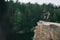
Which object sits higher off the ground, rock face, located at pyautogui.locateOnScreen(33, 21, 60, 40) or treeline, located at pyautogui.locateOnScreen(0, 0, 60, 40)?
rock face, located at pyautogui.locateOnScreen(33, 21, 60, 40)

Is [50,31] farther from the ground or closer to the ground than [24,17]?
farther from the ground

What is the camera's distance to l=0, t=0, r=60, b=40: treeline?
11.5ft

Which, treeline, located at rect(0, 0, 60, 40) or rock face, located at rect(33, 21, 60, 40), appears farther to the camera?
treeline, located at rect(0, 0, 60, 40)

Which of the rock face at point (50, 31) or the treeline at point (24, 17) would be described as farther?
the treeline at point (24, 17)

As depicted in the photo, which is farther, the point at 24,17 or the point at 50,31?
A: the point at 24,17

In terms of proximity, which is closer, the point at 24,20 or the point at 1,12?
the point at 1,12

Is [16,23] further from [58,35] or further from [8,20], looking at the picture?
[58,35]

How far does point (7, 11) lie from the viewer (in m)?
3.28

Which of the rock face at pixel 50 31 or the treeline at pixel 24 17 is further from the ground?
the rock face at pixel 50 31

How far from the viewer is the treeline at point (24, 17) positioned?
138 inches

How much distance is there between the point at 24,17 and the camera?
12.6 ft

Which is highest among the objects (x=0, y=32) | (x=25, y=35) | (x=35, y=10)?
(x=35, y=10)

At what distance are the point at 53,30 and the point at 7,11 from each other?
2049mm

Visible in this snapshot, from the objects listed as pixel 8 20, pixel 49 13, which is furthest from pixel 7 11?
pixel 49 13
